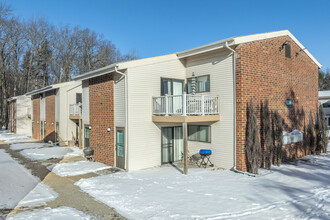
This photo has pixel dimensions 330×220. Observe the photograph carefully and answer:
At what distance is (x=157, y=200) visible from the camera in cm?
664

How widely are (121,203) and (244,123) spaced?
19.0 feet

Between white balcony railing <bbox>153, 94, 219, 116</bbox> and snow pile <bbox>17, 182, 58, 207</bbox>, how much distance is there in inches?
205

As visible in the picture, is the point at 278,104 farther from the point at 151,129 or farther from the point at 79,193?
the point at 79,193

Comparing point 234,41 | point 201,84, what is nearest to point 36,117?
point 201,84

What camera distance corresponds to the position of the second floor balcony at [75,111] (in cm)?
1658

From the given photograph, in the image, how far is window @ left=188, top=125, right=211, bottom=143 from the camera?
1077cm

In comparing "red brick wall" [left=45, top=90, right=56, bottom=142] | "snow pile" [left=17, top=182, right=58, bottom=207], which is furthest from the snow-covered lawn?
"snow pile" [left=17, top=182, right=58, bottom=207]

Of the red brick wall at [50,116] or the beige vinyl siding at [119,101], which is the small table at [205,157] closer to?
the beige vinyl siding at [119,101]

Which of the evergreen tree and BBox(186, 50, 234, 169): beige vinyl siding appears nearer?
the evergreen tree

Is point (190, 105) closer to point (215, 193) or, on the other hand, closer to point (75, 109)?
point (215, 193)

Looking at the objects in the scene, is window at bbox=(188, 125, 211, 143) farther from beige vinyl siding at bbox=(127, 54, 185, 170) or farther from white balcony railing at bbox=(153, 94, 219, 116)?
beige vinyl siding at bbox=(127, 54, 185, 170)

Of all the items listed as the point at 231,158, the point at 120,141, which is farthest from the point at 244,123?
the point at 120,141

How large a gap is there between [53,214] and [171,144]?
21.5 feet

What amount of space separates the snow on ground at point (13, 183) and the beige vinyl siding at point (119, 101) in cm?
402
